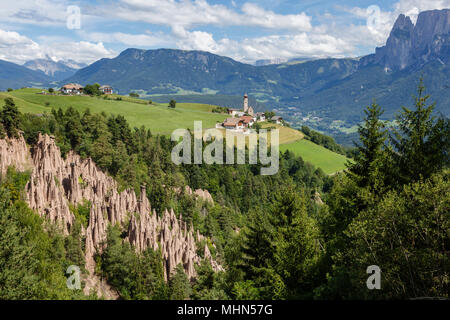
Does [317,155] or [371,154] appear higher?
[371,154]

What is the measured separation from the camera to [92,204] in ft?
162

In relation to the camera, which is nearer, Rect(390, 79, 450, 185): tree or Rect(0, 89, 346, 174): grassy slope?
Rect(390, 79, 450, 185): tree

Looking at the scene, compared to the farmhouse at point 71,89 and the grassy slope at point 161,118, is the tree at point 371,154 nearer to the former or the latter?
the grassy slope at point 161,118

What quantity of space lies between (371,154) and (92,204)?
4098 centimetres

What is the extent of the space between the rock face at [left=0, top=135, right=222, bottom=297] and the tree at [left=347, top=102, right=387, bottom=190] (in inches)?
1304

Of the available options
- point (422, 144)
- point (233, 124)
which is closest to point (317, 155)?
point (233, 124)

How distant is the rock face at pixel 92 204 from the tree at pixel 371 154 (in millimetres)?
33122

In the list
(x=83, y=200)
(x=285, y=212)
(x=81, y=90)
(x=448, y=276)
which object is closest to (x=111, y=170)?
(x=83, y=200)

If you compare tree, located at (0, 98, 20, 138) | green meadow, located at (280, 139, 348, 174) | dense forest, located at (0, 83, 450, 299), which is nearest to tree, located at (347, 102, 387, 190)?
dense forest, located at (0, 83, 450, 299)

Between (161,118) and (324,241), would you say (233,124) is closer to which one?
(161,118)

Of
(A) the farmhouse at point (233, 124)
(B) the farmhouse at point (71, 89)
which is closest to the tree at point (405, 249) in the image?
(A) the farmhouse at point (233, 124)

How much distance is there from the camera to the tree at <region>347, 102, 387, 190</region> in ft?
84.9

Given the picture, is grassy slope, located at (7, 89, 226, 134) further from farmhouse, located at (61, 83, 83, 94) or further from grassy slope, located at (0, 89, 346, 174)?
farmhouse, located at (61, 83, 83, 94)

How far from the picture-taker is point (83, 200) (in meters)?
52.3
